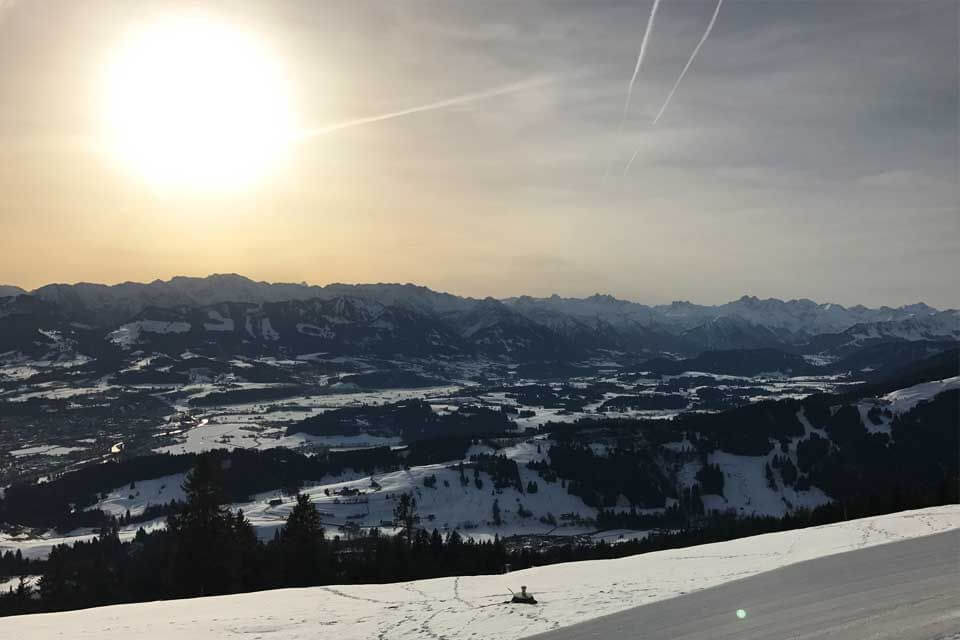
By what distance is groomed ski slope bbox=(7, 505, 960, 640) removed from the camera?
62.3 feet

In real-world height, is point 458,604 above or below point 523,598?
below

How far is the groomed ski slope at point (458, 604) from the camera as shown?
1900 centimetres

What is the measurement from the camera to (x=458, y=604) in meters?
21.9

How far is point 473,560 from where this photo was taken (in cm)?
7419

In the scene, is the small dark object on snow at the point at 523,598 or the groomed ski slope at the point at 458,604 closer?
the groomed ski slope at the point at 458,604

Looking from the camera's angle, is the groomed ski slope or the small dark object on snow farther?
the small dark object on snow

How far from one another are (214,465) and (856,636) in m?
50.0

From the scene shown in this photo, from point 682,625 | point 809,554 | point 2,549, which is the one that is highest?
point 682,625

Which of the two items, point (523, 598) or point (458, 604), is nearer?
point (523, 598)

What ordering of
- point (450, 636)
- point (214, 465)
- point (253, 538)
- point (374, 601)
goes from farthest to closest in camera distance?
point (253, 538)
point (214, 465)
point (374, 601)
point (450, 636)

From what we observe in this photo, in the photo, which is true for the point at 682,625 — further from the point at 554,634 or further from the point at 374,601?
the point at 374,601

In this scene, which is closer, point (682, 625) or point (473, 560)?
point (682, 625)

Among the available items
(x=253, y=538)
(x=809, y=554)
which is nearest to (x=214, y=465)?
(x=253, y=538)

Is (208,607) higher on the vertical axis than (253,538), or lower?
higher
